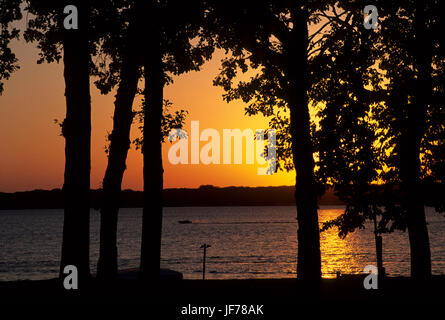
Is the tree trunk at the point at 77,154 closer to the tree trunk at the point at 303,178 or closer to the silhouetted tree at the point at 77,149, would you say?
the silhouetted tree at the point at 77,149

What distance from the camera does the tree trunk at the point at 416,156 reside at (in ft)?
62.6

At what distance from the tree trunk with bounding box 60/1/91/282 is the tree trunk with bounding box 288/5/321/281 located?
23.9 feet

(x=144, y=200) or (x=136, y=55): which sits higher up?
(x=136, y=55)

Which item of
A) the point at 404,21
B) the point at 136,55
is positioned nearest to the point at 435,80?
the point at 404,21

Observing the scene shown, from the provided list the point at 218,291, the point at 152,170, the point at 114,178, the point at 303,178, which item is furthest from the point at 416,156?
the point at 114,178

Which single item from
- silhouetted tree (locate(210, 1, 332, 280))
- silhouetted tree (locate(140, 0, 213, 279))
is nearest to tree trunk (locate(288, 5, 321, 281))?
silhouetted tree (locate(210, 1, 332, 280))

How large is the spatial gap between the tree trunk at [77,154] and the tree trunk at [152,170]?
309 centimetres

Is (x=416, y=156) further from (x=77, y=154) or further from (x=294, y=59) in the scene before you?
(x=77, y=154)

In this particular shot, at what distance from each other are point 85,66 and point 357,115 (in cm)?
1089

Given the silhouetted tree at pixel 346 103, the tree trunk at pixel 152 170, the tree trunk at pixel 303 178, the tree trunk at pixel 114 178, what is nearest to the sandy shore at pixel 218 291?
the tree trunk at pixel 152 170

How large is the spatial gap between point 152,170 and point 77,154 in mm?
3583

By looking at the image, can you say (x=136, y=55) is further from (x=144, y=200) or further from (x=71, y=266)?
(x=71, y=266)

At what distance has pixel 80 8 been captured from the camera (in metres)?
13.4

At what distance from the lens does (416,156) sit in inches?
765
